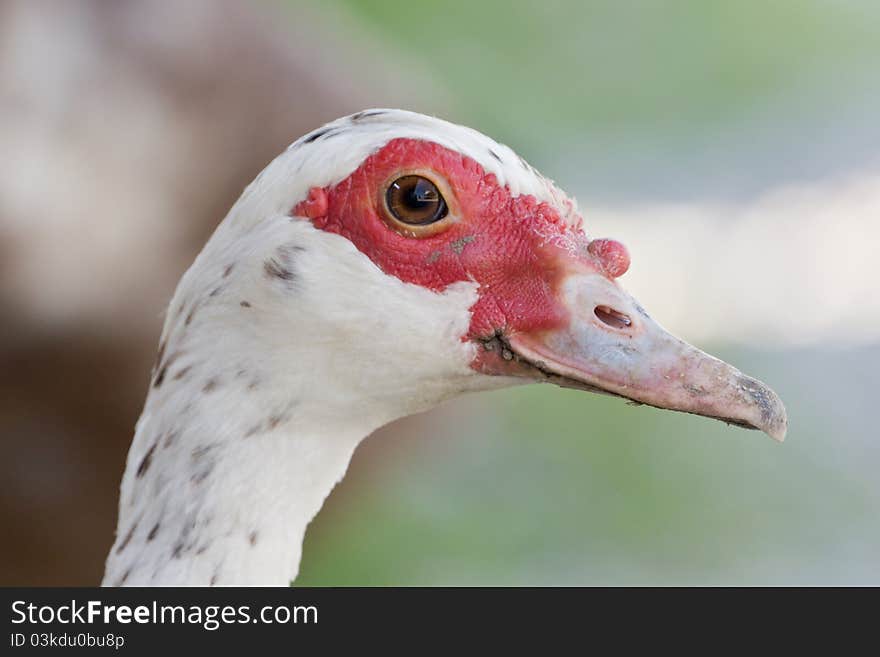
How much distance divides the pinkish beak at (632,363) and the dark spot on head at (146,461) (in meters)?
0.61

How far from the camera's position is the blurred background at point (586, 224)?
3.23 m

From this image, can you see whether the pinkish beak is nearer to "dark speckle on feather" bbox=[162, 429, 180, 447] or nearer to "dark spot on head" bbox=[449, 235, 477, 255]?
"dark spot on head" bbox=[449, 235, 477, 255]

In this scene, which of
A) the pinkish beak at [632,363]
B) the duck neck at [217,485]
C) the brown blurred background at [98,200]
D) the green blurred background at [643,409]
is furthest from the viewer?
the green blurred background at [643,409]

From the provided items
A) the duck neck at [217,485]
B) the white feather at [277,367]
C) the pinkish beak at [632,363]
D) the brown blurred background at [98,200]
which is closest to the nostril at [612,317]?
the pinkish beak at [632,363]

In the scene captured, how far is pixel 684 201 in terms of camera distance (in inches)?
247

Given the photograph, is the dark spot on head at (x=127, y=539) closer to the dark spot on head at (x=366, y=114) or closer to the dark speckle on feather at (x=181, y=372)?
the dark speckle on feather at (x=181, y=372)

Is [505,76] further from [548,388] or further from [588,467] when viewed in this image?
[588,467]

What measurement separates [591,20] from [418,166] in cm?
557

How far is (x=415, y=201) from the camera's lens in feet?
5.19

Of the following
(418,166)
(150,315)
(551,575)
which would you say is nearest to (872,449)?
(551,575)

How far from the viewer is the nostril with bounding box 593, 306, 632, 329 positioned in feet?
5.12

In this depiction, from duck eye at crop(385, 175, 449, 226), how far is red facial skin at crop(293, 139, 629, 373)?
0.04 feet

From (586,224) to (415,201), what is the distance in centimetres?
247

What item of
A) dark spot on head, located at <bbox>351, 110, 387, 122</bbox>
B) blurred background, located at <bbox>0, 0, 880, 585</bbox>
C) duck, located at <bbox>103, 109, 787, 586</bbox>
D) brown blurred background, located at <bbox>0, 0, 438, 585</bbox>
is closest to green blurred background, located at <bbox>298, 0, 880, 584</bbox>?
blurred background, located at <bbox>0, 0, 880, 585</bbox>
